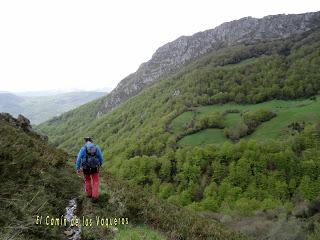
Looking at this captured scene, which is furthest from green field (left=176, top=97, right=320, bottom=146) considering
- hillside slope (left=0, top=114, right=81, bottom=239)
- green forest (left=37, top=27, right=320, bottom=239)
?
hillside slope (left=0, top=114, right=81, bottom=239)

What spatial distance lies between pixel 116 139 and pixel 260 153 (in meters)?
95.5

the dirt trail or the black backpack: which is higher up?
the black backpack

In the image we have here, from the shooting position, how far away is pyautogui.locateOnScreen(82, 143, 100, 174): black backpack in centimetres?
1241

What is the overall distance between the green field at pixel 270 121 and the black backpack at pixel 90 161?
117 meters

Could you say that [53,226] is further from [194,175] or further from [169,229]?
[194,175]

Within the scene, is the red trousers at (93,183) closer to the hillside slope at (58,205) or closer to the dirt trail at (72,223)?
the hillside slope at (58,205)

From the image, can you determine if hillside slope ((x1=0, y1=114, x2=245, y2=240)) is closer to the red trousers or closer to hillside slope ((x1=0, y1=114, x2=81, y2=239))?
hillside slope ((x1=0, y1=114, x2=81, y2=239))

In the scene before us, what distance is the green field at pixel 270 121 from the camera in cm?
12794

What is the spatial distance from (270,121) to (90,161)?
13112cm

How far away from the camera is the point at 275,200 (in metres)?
98.4

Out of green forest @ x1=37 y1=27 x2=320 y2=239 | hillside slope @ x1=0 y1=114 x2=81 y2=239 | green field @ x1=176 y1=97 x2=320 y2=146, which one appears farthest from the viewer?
green field @ x1=176 y1=97 x2=320 y2=146

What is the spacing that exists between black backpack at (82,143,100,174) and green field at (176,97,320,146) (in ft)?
383

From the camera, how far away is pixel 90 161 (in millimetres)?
12477

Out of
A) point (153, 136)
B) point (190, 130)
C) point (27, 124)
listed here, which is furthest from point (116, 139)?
point (27, 124)
